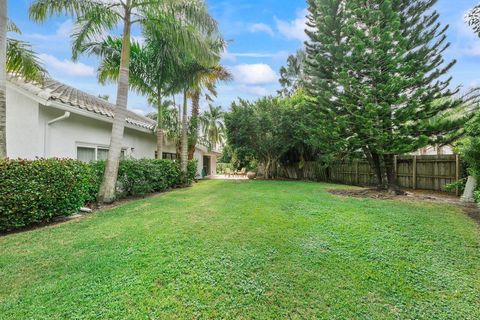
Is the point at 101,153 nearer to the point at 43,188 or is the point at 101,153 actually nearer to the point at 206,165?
the point at 43,188

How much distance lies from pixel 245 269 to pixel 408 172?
40.3ft

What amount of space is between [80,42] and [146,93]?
3747 millimetres

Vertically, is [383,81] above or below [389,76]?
below

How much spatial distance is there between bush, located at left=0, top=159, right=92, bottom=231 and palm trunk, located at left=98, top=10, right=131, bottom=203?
113 centimetres

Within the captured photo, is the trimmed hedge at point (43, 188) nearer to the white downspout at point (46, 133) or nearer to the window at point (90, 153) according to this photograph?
the white downspout at point (46, 133)

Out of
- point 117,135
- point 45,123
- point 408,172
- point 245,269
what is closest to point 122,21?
point 117,135

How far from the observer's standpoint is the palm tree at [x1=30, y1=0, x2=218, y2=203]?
773 cm

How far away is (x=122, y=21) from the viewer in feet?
27.5

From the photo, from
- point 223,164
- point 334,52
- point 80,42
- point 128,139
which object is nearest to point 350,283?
point 334,52

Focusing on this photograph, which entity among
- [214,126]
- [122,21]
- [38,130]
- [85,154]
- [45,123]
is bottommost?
[85,154]

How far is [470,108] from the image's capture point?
10.7 m

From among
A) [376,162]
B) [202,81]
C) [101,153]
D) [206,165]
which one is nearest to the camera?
[101,153]

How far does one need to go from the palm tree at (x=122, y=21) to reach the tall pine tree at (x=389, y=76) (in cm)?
543

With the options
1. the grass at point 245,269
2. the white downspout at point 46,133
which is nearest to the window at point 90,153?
the white downspout at point 46,133
